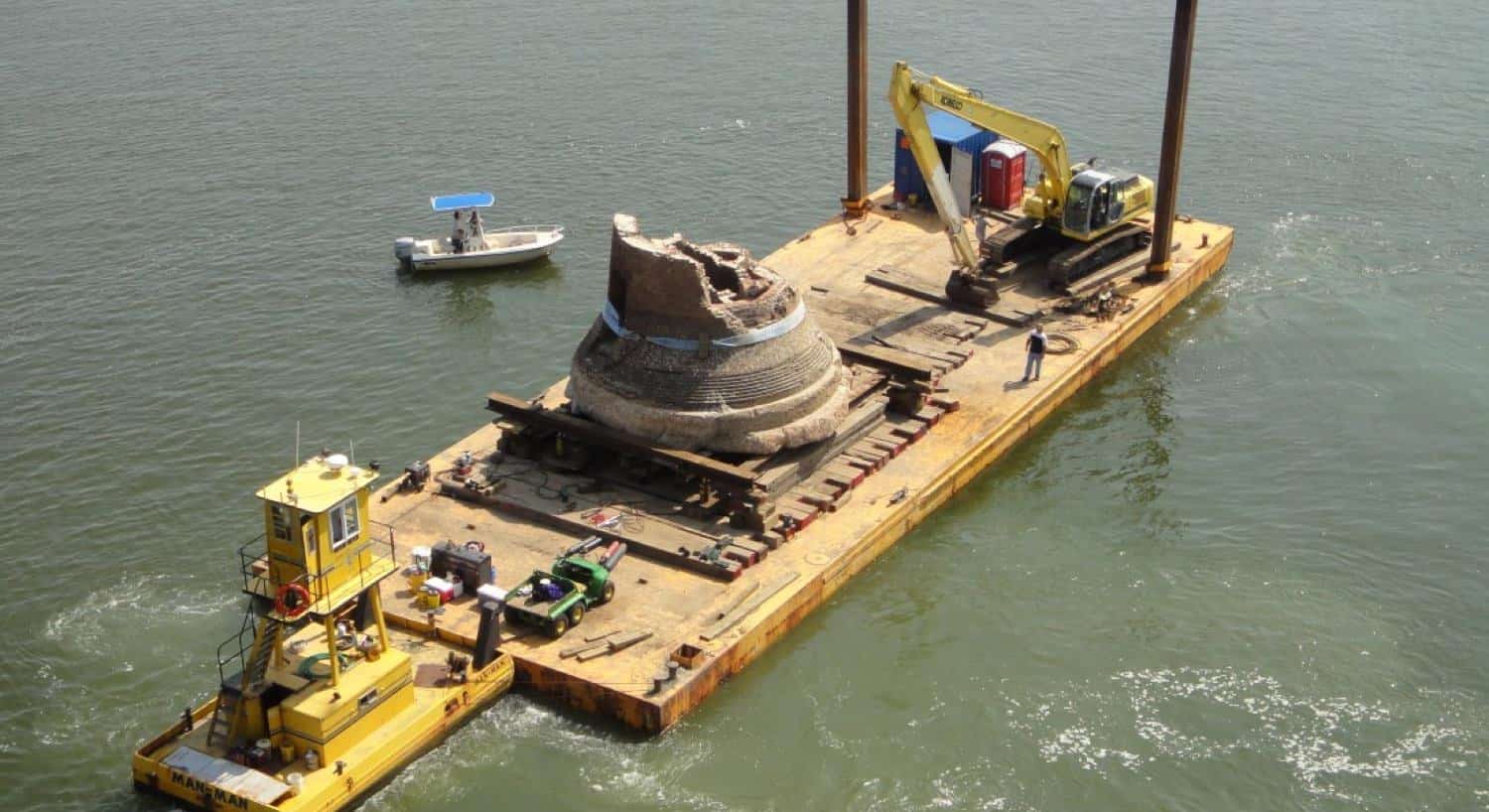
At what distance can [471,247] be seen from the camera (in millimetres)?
46656

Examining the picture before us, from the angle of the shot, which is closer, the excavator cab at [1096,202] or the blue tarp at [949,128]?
A: the excavator cab at [1096,202]

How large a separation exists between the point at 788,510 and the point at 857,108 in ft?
54.9

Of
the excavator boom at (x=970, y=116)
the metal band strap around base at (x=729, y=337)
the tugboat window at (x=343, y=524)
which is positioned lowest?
the tugboat window at (x=343, y=524)

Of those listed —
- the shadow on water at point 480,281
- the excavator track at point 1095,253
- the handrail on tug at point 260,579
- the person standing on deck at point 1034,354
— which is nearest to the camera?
the handrail on tug at point 260,579

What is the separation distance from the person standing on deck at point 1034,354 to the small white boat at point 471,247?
14.4m

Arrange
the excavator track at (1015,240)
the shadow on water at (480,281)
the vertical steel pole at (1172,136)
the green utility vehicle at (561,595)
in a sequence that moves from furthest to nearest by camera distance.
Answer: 1. the shadow on water at (480,281)
2. the excavator track at (1015,240)
3. the vertical steel pole at (1172,136)
4. the green utility vehicle at (561,595)

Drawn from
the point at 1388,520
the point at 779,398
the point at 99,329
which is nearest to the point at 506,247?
the point at 99,329

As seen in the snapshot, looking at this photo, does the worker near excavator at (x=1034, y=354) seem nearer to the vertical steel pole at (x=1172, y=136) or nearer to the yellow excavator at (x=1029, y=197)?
the yellow excavator at (x=1029, y=197)

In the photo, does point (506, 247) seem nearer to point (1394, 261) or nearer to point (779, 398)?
point (779, 398)

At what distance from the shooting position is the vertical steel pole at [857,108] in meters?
45.5

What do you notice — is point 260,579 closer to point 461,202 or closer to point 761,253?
point 461,202

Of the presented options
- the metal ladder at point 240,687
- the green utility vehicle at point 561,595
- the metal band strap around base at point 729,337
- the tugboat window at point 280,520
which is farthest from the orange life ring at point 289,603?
the metal band strap around base at point 729,337

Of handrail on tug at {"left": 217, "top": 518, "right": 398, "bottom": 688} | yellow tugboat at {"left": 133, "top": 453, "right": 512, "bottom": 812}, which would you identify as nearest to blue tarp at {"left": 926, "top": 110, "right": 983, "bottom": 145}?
handrail on tug at {"left": 217, "top": 518, "right": 398, "bottom": 688}

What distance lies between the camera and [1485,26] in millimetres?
61562
